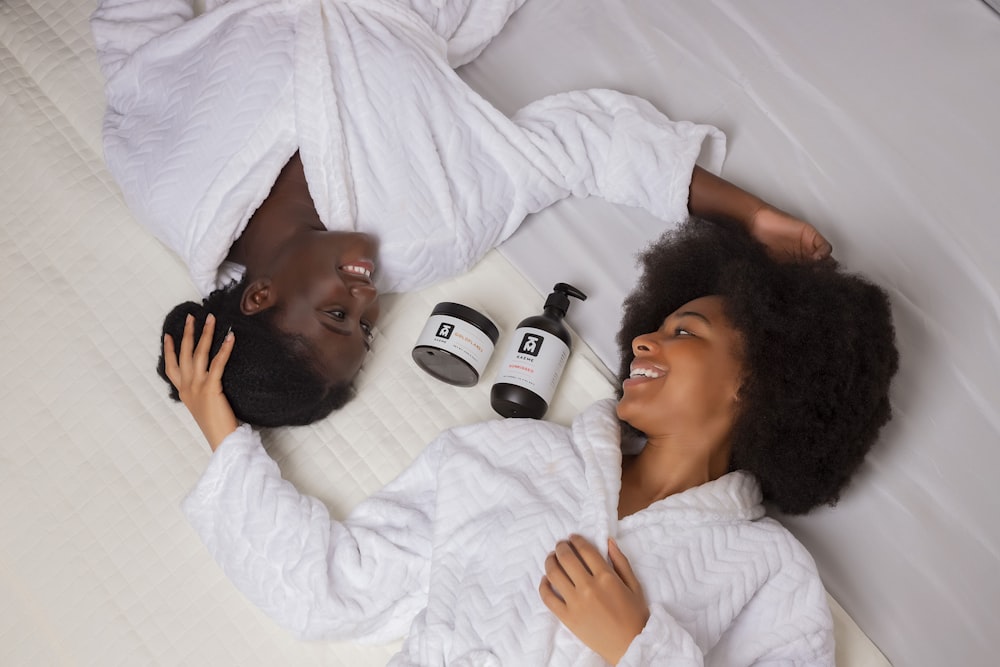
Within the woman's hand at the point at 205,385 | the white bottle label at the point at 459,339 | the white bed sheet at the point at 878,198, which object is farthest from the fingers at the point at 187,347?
the white bed sheet at the point at 878,198

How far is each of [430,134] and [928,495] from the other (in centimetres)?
99

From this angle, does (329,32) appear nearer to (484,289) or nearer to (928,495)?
(484,289)

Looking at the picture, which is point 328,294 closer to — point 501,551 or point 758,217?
point 501,551

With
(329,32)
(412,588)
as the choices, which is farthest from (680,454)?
(329,32)

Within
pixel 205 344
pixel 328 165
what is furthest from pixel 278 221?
pixel 205 344

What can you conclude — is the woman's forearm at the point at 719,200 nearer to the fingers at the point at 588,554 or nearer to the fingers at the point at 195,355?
the fingers at the point at 588,554

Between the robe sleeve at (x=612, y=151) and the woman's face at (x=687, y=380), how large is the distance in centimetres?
33

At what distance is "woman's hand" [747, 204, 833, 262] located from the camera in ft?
5.10

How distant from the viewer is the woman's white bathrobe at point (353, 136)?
5.04ft

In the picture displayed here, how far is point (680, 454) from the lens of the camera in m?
1.42

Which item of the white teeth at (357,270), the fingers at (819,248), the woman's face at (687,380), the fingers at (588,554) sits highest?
the fingers at (819,248)

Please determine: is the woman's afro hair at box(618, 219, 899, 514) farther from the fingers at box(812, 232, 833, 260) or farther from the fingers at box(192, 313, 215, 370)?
the fingers at box(192, 313, 215, 370)

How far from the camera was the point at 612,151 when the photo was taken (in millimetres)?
1687

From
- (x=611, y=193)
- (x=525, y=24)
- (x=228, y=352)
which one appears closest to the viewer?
(x=228, y=352)
